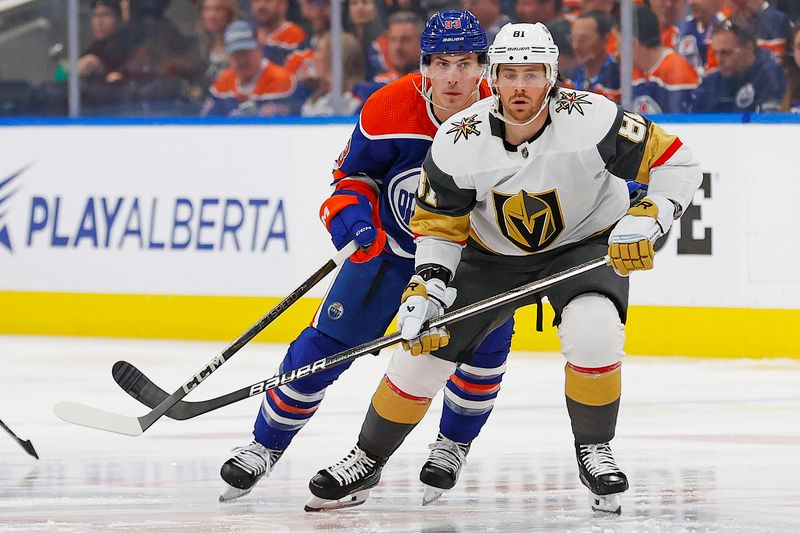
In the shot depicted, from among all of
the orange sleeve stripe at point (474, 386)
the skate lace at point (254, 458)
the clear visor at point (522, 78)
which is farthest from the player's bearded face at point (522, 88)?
the skate lace at point (254, 458)

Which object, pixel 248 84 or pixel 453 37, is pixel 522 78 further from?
pixel 248 84

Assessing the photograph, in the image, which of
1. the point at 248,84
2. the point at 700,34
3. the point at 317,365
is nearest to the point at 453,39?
the point at 317,365

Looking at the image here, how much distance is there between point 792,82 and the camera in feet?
18.2

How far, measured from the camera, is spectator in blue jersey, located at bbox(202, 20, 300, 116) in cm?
631

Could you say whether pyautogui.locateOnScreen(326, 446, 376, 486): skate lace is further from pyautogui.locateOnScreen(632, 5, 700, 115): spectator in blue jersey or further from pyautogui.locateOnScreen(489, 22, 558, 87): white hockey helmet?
pyautogui.locateOnScreen(632, 5, 700, 115): spectator in blue jersey

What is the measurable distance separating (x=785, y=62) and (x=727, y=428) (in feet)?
6.09

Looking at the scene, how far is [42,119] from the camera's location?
6555 mm

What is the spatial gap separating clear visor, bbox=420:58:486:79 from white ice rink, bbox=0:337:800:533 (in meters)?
0.93

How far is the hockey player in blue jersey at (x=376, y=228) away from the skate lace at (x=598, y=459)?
0.37 m

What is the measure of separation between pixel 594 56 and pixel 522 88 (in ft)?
9.42

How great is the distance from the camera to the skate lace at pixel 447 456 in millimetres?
3391

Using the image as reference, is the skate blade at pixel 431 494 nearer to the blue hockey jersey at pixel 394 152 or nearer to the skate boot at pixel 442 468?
the skate boot at pixel 442 468

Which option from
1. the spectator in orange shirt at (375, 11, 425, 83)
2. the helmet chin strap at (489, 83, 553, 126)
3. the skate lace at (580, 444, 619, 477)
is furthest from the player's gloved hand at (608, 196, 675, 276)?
the spectator in orange shirt at (375, 11, 425, 83)

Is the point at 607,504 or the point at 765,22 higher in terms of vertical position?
Answer: the point at 765,22
